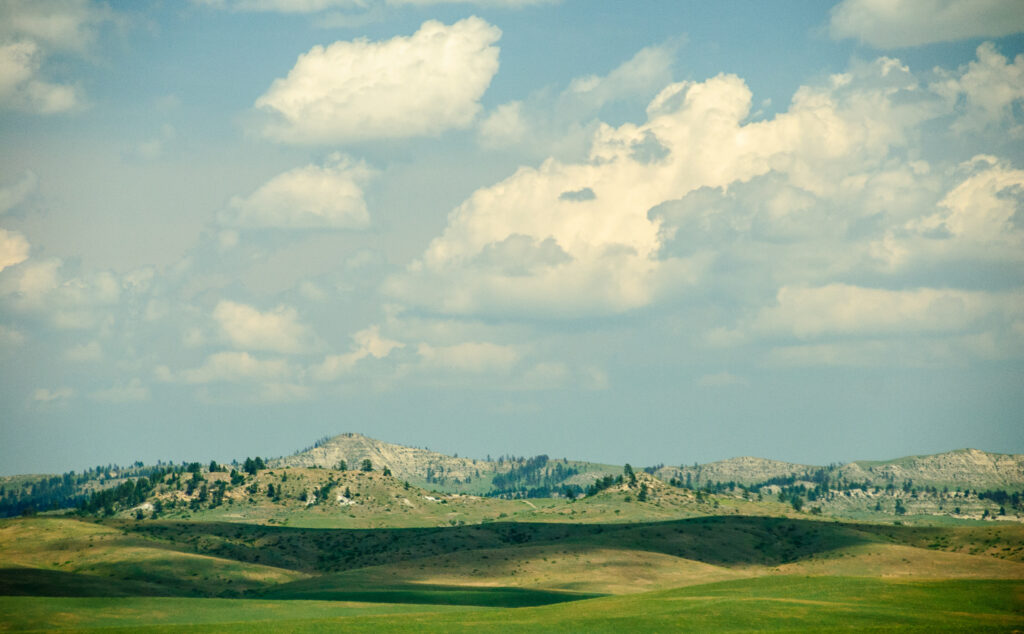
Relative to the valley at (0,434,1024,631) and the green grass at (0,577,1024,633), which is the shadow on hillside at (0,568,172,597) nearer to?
the valley at (0,434,1024,631)

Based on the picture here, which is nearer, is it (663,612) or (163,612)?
(663,612)

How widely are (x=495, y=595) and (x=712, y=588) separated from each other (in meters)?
33.0

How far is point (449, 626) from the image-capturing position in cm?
7719

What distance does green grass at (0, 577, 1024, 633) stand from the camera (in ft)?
249

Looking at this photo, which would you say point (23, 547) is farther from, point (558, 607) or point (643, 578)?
point (558, 607)

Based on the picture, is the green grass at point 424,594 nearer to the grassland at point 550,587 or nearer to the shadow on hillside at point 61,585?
the grassland at point 550,587

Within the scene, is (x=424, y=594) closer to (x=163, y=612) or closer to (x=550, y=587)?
(x=550, y=587)

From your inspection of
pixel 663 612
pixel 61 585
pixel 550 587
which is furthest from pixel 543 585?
pixel 663 612

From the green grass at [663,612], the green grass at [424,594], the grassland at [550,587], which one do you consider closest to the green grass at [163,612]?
the green grass at [663,612]

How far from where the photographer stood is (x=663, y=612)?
81438mm

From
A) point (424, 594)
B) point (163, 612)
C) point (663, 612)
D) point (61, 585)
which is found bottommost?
point (424, 594)

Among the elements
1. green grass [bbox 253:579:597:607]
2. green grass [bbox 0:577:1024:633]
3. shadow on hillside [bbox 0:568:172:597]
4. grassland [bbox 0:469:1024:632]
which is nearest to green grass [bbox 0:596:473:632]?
green grass [bbox 0:577:1024:633]

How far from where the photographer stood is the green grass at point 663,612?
75750 mm

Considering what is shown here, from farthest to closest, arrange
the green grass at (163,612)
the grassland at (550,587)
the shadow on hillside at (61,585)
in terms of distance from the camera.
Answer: the shadow on hillside at (61,585) < the green grass at (163,612) < the grassland at (550,587)
